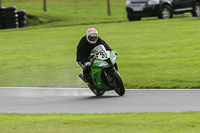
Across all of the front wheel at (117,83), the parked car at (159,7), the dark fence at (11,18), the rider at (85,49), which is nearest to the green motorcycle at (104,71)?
the front wheel at (117,83)

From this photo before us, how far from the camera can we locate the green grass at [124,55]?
47.8ft

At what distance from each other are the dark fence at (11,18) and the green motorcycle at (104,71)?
2001cm

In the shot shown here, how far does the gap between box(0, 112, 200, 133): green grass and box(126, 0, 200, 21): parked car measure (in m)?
21.4

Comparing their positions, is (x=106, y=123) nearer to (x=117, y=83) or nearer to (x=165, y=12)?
(x=117, y=83)

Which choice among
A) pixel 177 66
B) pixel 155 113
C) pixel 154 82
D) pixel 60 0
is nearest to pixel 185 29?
pixel 177 66

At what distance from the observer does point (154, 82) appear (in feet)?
44.5

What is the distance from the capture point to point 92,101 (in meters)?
11.5

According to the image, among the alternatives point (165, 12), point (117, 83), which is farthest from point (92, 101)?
point (165, 12)

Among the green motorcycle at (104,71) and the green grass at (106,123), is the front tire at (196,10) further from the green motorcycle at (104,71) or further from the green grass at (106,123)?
the green grass at (106,123)

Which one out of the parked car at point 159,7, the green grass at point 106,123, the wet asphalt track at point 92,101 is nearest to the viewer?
the green grass at point 106,123

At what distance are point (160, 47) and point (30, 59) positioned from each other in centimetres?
446

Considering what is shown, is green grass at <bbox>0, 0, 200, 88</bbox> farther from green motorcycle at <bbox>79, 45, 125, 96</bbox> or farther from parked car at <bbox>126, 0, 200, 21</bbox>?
green motorcycle at <bbox>79, 45, 125, 96</bbox>

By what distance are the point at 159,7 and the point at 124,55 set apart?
12147 mm

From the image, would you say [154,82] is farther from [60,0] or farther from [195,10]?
[60,0]
